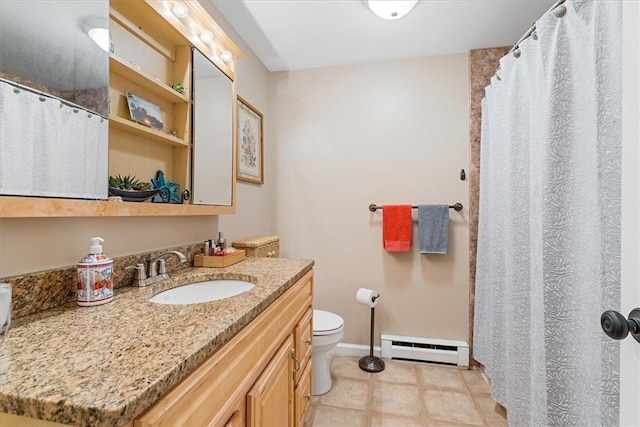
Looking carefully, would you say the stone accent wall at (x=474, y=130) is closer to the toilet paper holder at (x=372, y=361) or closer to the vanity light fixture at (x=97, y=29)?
the toilet paper holder at (x=372, y=361)

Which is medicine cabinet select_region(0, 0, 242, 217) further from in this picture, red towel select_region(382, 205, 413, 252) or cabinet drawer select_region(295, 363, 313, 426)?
red towel select_region(382, 205, 413, 252)

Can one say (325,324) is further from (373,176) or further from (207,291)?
(373,176)

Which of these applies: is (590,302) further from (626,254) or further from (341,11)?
(341,11)

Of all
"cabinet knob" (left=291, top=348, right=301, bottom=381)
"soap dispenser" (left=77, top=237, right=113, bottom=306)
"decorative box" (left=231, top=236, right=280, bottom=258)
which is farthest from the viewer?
"decorative box" (left=231, top=236, right=280, bottom=258)

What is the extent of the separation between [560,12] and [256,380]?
5.51ft

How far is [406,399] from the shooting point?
173 centimetres

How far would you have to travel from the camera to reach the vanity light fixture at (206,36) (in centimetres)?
133

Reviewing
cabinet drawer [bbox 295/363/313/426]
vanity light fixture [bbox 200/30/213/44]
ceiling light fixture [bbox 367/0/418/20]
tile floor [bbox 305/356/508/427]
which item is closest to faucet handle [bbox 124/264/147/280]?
cabinet drawer [bbox 295/363/313/426]

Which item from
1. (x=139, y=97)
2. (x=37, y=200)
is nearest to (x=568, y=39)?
(x=139, y=97)

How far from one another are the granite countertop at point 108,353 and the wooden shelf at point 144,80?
2.48ft

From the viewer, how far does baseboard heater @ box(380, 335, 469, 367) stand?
6.85 feet

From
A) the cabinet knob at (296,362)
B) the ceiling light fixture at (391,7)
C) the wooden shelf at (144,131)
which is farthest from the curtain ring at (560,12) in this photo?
the cabinet knob at (296,362)

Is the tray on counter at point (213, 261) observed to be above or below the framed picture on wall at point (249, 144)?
below

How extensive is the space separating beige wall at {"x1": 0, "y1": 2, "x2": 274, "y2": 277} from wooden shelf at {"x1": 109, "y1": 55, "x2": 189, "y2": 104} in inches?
20.0
